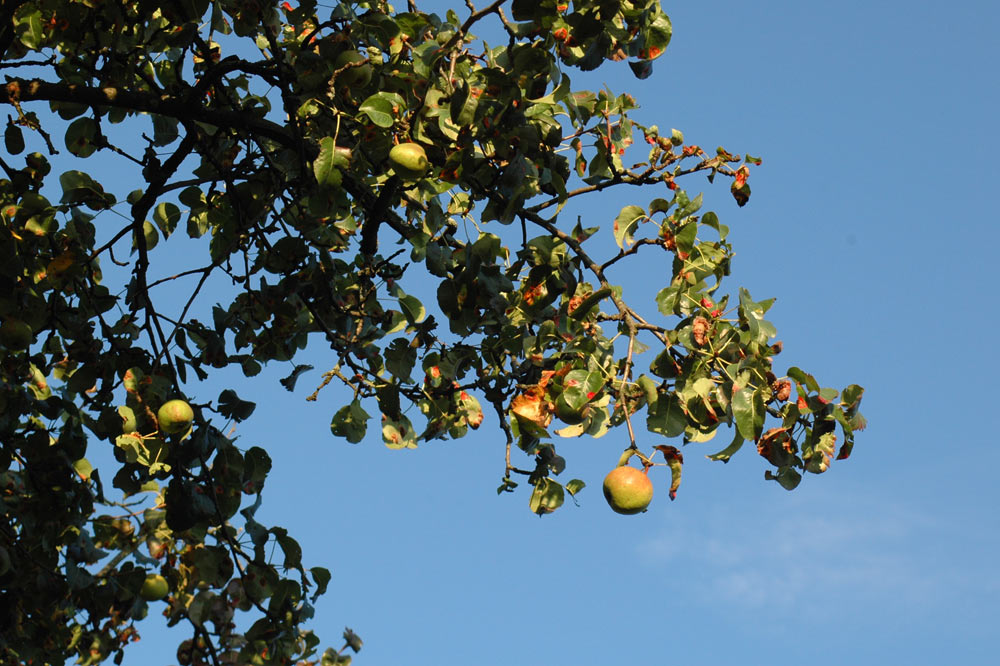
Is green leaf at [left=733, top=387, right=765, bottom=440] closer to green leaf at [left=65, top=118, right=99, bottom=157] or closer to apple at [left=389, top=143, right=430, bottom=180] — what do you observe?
apple at [left=389, top=143, right=430, bottom=180]

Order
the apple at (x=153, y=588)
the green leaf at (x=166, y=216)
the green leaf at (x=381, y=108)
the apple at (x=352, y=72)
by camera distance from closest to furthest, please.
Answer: the green leaf at (x=381, y=108)
the apple at (x=352, y=72)
the green leaf at (x=166, y=216)
the apple at (x=153, y=588)

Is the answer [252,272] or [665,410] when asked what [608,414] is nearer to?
[665,410]

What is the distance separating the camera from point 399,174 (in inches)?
148

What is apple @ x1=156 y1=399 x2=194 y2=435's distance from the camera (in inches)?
156

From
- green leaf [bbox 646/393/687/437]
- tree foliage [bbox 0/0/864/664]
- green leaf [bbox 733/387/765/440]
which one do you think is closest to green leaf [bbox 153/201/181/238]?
tree foliage [bbox 0/0/864/664]

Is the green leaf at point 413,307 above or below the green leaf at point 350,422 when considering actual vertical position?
above

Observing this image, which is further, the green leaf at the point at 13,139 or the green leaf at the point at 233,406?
the green leaf at the point at 13,139

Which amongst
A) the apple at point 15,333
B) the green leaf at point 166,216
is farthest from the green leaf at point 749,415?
the apple at point 15,333

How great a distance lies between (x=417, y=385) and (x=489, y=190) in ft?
3.49

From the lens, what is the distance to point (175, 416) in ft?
13.0

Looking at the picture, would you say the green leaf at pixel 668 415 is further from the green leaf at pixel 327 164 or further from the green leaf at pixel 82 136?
the green leaf at pixel 82 136

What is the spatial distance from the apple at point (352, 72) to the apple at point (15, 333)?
74.1 inches

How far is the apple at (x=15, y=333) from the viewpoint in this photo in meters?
4.64

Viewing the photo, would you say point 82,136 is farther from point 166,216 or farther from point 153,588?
point 153,588
